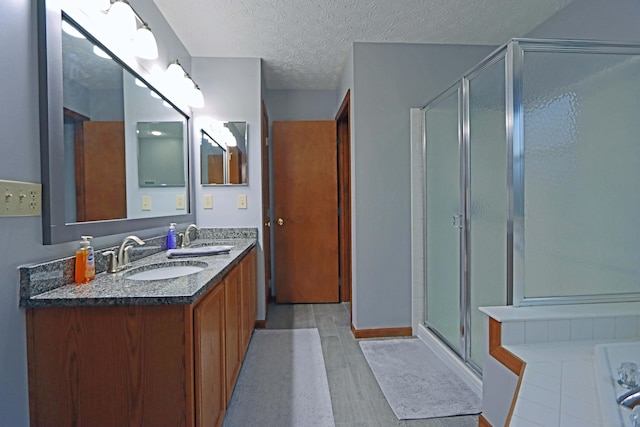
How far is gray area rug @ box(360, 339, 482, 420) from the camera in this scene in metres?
1.64

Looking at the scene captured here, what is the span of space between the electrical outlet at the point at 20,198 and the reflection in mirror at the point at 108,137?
5.2 inches

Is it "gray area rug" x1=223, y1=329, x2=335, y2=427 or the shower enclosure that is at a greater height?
the shower enclosure

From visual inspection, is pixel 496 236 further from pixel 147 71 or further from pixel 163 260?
pixel 147 71

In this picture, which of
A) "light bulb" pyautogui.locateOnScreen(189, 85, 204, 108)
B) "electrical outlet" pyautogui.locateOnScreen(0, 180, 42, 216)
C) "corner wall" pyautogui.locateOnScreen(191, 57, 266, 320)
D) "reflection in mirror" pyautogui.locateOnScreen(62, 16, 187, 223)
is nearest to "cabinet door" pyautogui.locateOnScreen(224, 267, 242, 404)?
"reflection in mirror" pyautogui.locateOnScreen(62, 16, 187, 223)

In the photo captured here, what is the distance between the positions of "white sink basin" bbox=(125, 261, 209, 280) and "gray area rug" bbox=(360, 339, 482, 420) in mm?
1275

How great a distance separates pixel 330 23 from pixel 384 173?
1.17 metres

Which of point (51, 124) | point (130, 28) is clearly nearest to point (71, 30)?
point (130, 28)

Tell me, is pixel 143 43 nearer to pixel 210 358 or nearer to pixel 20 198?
pixel 20 198

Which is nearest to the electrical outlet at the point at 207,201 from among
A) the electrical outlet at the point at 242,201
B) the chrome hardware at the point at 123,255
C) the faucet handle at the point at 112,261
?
the electrical outlet at the point at 242,201

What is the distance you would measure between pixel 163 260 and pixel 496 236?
1.88 m

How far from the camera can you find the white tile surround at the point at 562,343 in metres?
0.88

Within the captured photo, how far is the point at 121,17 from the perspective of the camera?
1412mm

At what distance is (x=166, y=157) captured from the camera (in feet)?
6.90

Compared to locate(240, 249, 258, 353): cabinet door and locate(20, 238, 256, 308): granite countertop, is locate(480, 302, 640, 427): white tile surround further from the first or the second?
locate(240, 249, 258, 353): cabinet door
